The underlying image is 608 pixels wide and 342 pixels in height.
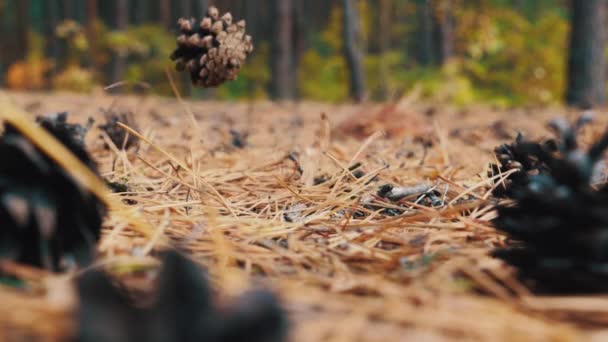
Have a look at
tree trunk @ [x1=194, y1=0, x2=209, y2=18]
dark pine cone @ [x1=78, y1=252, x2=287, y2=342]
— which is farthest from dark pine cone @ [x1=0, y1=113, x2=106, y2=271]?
tree trunk @ [x1=194, y1=0, x2=209, y2=18]

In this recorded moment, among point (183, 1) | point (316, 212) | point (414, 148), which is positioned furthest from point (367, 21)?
point (316, 212)

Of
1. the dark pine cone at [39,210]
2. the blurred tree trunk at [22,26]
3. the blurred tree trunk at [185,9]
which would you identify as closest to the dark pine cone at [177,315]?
the dark pine cone at [39,210]

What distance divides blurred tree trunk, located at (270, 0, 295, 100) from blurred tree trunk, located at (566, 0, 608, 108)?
3.77 meters

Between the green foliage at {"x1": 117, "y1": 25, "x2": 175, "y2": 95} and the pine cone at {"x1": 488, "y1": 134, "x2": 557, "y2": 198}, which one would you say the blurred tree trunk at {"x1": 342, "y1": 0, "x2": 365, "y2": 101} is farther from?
the green foliage at {"x1": 117, "y1": 25, "x2": 175, "y2": 95}

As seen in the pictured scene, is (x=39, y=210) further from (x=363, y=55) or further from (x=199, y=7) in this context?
(x=363, y=55)

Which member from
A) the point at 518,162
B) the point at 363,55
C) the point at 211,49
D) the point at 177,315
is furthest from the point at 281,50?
the point at 177,315

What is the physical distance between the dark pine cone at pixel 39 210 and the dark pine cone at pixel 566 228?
22.5 inches

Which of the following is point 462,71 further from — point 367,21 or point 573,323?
point 573,323

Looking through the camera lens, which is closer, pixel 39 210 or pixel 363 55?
pixel 39 210

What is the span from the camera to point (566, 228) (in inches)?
27.8

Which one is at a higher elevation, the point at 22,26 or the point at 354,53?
the point at 22,26

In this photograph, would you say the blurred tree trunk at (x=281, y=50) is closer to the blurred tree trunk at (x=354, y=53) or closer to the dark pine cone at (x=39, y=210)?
the blurred tree trunk at (x=354, y=53)

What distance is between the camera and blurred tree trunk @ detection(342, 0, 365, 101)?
20.8 feet

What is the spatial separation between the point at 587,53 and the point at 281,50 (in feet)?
13.4
